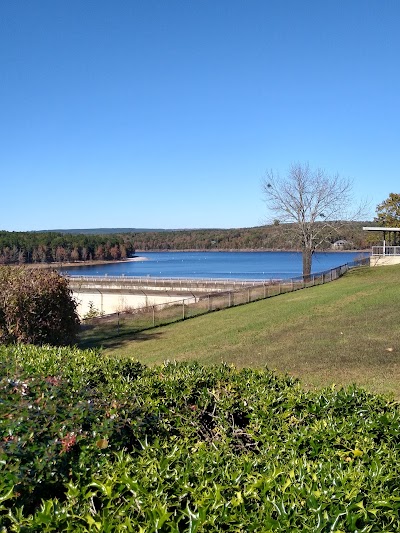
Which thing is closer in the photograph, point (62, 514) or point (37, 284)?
point (62, 514)

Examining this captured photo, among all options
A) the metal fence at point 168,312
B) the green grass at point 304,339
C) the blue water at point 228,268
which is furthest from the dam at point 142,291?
the green grass at point 304,339

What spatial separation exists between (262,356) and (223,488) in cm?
1096

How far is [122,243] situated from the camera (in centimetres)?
14588

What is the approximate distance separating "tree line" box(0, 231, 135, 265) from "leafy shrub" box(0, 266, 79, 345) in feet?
310

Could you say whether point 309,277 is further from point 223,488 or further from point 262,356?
point 223,488

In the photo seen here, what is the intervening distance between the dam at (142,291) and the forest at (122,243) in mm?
7464

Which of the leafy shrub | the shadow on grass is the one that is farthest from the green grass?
the leafy shrub

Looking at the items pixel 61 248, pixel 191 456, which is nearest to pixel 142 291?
pixel 191 456

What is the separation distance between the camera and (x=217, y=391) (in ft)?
17.9

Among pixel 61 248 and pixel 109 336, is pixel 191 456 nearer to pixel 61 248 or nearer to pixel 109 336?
pixel 109 336

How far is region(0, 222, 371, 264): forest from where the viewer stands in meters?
45.9

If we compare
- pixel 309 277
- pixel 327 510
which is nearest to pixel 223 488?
pixel 327 510

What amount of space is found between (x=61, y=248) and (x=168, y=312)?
102 meters

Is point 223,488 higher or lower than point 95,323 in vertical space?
higher
